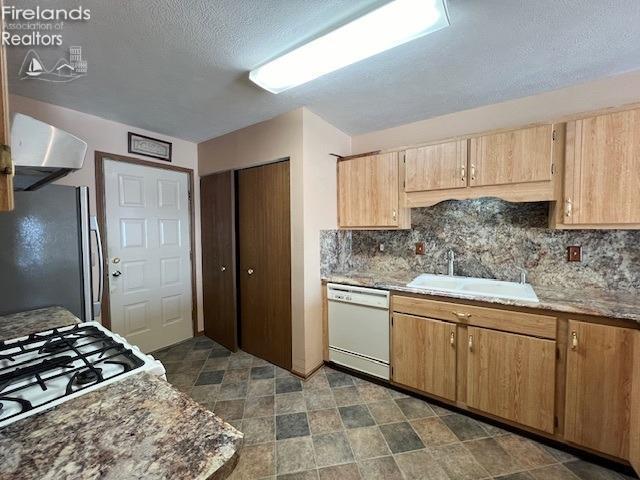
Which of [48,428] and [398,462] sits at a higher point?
[48,428]

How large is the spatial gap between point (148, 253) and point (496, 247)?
3324 mm

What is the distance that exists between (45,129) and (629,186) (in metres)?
2.91

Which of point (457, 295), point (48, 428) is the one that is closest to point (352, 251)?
point (457, 295)

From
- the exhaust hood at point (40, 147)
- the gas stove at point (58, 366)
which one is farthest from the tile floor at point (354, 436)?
the exhaust hood at point (40, 147)

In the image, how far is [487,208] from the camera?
2221mm

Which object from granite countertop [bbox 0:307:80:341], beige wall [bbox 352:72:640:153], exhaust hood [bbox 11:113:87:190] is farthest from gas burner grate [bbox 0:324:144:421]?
beige wall [bbox 352:72:640:153]

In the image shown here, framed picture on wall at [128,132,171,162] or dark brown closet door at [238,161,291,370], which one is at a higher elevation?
framed picture on wall at [128,132,171,162]

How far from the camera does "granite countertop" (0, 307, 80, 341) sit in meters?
1.25

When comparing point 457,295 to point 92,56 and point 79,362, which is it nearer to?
point 79,362

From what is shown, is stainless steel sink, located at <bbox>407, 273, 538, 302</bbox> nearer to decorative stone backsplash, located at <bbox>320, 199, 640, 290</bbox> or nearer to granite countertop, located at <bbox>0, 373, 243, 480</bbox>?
decorative stone backsplash, located at <bbox>320, 199, 640, 290</bbox>

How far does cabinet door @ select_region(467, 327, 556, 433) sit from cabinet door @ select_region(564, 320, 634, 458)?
0.31 feet

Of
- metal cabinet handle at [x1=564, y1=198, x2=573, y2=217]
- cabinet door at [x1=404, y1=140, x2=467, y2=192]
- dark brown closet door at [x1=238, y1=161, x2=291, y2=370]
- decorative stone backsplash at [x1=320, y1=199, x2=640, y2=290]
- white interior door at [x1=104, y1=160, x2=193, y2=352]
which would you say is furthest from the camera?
white interior door at [x1=104, y1=160, x2=193, y2=352]

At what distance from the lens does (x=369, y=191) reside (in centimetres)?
247

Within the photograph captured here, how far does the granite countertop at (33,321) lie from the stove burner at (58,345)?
10.7 inches
